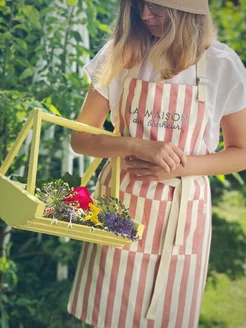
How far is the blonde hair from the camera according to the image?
2.37 m

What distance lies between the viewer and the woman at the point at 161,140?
2.39 m

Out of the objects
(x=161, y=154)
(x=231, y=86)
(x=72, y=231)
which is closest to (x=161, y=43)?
(x=231, y=86)

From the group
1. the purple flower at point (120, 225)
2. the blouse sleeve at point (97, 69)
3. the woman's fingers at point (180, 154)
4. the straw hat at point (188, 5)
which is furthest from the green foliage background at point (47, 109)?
the purple flower at point (120, 225)

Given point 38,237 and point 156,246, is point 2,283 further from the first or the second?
point 156,246

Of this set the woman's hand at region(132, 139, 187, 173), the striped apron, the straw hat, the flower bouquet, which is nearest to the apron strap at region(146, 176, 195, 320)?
the striped apron

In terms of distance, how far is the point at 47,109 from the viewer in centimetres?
352

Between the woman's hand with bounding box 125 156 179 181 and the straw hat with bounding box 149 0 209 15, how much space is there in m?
0.49

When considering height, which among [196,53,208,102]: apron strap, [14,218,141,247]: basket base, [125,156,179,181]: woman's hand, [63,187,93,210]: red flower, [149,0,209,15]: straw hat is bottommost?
[14,218,141,247]: basket base

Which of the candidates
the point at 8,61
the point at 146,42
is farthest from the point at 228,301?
the point at 146,42

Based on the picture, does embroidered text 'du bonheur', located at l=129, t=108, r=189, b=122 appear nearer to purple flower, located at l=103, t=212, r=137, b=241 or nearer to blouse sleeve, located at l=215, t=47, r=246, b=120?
blouse sleeve, located at l=215, t=47, r=246, b=120

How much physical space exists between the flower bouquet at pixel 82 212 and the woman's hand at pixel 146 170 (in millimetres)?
162

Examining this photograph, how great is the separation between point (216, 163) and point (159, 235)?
0.99 feet

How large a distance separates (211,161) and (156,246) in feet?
1.10

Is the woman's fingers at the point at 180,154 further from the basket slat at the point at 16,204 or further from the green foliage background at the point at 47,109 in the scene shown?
the green foliage background at the point at 47,109
